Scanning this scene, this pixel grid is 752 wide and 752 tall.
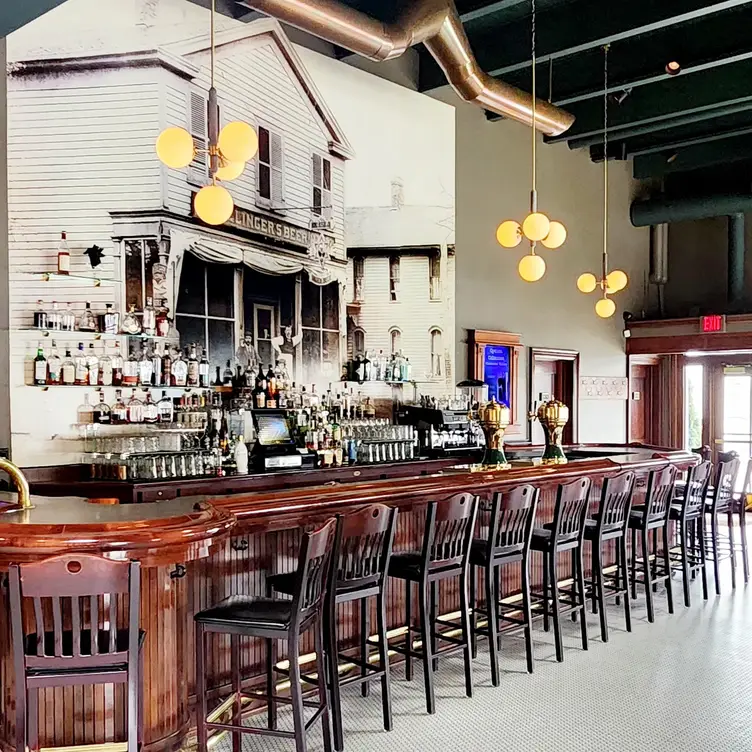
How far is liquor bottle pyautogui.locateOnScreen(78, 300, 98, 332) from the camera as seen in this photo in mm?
5266

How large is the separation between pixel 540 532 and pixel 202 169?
370cm

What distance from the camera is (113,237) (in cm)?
548

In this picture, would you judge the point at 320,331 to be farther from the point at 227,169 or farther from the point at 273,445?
the point at 227,169

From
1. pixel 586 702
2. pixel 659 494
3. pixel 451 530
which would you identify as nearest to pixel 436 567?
pixel 451 530

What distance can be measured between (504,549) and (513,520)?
7.0 inches

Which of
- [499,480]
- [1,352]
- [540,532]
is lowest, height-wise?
[540,532]

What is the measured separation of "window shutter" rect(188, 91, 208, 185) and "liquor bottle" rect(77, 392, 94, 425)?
1.83 meters

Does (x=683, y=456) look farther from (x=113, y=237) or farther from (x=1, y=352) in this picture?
(x=1, y=352)

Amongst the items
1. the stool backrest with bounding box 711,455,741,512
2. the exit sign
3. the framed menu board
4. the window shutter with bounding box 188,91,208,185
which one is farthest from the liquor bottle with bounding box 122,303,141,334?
the exit sign

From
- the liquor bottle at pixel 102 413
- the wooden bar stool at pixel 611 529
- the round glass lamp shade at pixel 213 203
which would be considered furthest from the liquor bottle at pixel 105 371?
the wooden bar stool at pixel 611 529

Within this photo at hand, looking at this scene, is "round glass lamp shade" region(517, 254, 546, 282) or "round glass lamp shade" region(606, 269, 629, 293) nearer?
"round glass lamp shade" region(517, 254, 546, 282)

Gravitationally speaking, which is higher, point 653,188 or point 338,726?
point 653,188

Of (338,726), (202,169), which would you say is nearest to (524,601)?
(338,726)

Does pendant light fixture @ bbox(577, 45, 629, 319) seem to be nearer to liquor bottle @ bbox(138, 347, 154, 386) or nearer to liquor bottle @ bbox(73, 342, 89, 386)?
liquor bottle @ bbox(138, 347, 154, 386)
